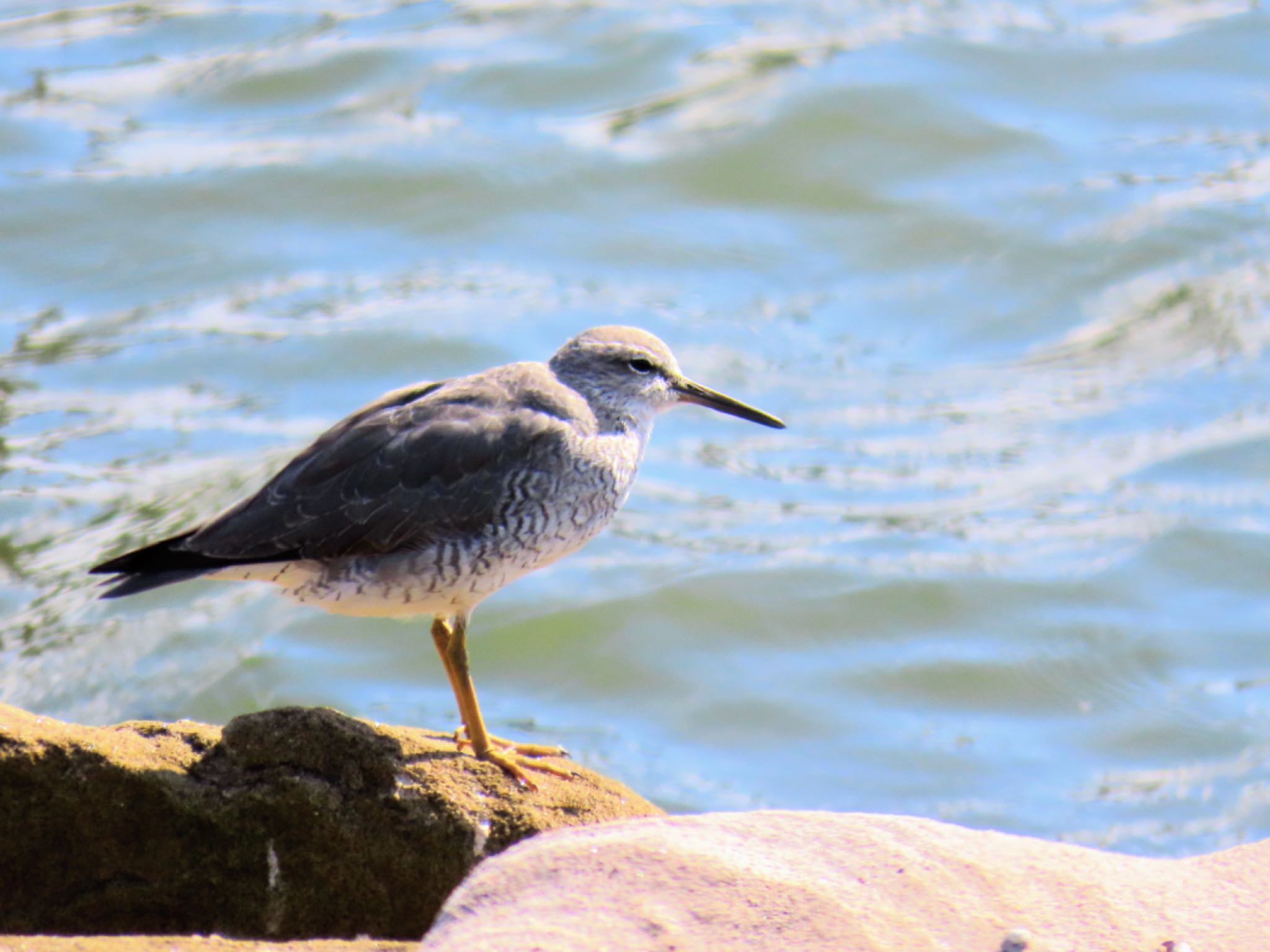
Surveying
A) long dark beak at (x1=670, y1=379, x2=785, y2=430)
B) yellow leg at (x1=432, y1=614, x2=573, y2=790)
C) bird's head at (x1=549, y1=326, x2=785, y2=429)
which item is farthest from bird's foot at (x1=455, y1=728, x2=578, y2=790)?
long dark beak at (x1=670, y1=379, x2=785, y2=430)

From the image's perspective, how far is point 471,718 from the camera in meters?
5.73

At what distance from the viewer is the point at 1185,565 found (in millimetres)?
9836

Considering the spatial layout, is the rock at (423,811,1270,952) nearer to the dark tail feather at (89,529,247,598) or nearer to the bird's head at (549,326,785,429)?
the dark tail feather at (89,529,247,598)

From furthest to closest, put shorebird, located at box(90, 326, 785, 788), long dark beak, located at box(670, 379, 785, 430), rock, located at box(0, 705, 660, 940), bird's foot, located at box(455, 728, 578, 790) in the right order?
long dark beak, located at box(670, 379, 785, 430), shorebird, located at box(90, 326, 785, 788), bird's foot, located at box(455, 728, 578, 790), rock, located at box(0, 705, 660, 940)

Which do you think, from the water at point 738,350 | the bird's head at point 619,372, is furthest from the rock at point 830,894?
the water at point 738,350

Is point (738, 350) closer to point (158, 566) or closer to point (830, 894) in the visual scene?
point (158, 566)

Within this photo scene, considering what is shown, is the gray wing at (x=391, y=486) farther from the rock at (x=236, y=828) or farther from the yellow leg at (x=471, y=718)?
the rock at (x=236, y=828)

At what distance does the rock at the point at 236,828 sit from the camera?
452 centimetres

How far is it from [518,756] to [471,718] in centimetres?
22

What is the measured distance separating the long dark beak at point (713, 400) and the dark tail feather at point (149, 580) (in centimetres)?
208

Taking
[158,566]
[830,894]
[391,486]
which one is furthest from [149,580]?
[830,894]

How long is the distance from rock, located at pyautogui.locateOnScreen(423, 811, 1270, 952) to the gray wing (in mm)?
1609

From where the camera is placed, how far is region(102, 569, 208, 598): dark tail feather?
5.39 metres

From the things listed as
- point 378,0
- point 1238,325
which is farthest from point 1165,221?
point 378,0
